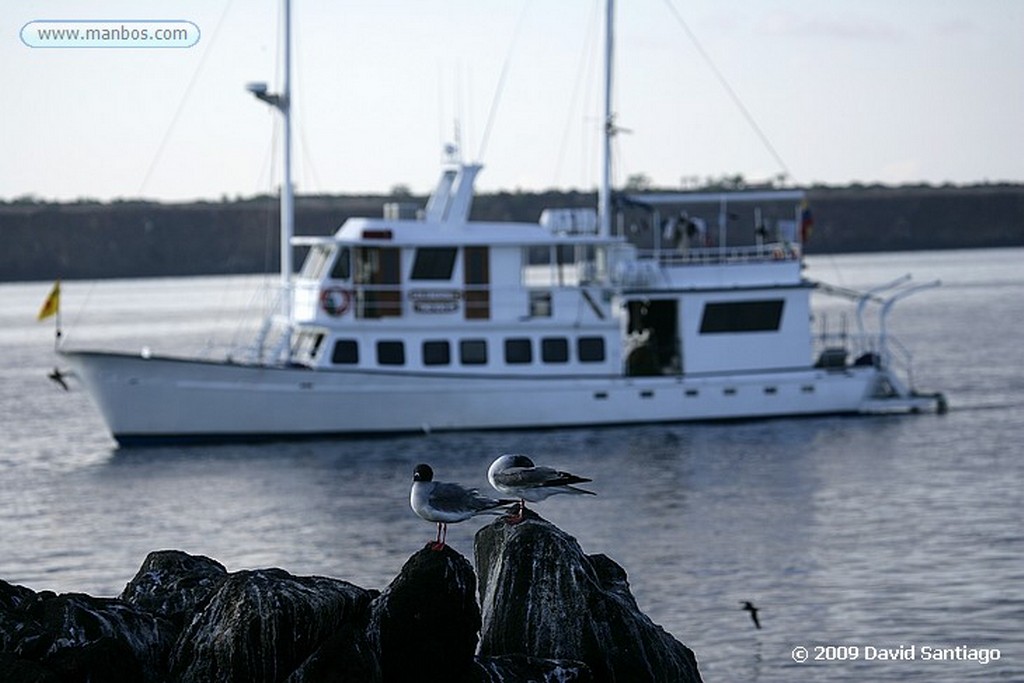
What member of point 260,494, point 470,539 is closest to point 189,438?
point 260,494

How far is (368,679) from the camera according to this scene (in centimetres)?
932

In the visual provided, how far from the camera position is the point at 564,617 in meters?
10.5

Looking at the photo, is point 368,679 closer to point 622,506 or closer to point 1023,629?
point 1023,629

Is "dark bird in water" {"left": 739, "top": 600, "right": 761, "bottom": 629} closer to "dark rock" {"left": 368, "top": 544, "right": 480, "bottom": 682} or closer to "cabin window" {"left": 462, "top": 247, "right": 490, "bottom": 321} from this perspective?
"dark rock" {"left": 368, "top": 544, "right": 480, "bottom": 682}

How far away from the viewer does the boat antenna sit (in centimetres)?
3578

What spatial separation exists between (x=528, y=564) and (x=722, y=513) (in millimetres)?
16366

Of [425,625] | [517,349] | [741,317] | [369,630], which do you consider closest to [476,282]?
[517,349]

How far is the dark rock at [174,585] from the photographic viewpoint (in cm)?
1081

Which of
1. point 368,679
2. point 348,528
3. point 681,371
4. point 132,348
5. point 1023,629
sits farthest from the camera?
point 132,348

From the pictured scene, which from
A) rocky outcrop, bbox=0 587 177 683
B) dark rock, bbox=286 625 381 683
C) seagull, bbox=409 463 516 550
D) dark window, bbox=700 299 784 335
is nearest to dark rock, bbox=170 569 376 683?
dark rock, bbox=286 625 381 683

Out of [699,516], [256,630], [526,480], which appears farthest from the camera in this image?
[699,516]

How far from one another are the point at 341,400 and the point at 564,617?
23.5 meters

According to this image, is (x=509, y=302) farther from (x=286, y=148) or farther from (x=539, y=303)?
(x=286, y=148)

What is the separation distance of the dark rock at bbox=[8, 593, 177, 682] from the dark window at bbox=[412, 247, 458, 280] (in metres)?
24.4
